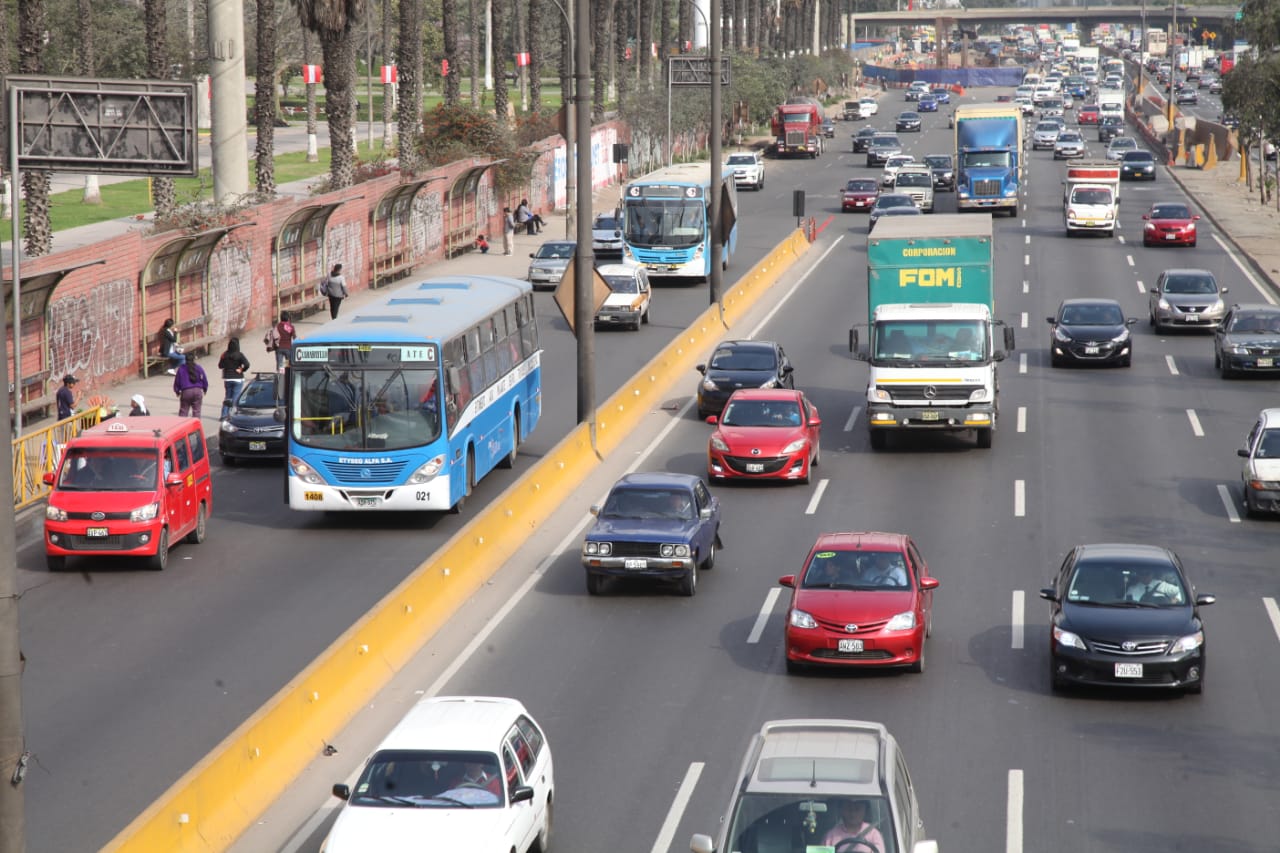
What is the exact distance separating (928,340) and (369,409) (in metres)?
11.5

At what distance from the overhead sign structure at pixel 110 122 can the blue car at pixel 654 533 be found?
331 inches

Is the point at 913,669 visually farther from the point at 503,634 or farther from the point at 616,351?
the point at 616,351

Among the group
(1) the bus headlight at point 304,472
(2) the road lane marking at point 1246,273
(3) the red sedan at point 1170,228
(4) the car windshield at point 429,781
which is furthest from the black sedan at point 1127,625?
(3) the red sedan at point 1170,228

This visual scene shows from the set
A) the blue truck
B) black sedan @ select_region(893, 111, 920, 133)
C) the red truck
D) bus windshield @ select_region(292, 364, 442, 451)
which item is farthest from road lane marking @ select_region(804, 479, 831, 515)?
black sedan @ select_region(893, 111, 920, 133)

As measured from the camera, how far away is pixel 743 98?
12000 centimetres

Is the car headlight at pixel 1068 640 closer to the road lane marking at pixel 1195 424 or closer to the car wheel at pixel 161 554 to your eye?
the car wheel at pixel 161 554

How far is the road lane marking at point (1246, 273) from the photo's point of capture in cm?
5081

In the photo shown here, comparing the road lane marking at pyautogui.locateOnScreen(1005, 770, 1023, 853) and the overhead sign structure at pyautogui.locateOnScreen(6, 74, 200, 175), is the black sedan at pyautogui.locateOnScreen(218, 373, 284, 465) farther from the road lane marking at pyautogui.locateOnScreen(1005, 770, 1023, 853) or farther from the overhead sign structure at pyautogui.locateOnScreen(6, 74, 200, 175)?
the road lane marking at pyautogui.locateOnScreen(1005, 770, 1023, 853)

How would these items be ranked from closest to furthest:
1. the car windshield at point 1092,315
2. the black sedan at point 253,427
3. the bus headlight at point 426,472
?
the bus headlight at point 426,472 < the black sedan at point 253,427 < the car windshield at point 1092,315

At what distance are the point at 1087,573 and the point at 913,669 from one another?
2.31 metres

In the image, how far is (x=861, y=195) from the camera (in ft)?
249

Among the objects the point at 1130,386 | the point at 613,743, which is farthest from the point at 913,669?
the point at 1130,386

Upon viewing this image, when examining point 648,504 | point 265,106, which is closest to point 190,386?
point 648,504

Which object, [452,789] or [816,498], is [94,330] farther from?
[452,789]
